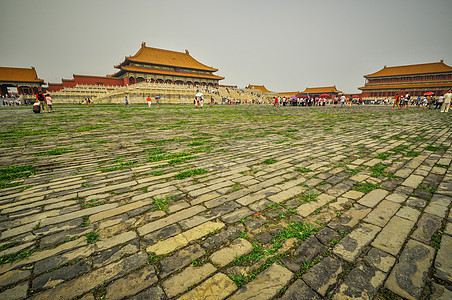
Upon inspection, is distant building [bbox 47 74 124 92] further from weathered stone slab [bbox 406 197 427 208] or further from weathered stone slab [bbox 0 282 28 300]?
weathered stone slab [bbox 406 197 427 208]

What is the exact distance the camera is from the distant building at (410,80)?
43094mm

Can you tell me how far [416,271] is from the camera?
1454 mm

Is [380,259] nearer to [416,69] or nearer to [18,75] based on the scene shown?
[18,75]

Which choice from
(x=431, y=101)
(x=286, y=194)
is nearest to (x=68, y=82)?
(x=286, y=194)

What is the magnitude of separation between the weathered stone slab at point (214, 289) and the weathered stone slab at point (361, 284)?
0.68m

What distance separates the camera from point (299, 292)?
1.32 m

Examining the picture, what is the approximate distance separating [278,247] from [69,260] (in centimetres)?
169

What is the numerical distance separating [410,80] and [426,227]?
62316 millimetres

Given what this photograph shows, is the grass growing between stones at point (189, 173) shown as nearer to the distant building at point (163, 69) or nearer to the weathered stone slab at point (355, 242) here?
the weathered stone slab at point (355, 242)

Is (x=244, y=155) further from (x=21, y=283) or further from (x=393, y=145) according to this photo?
(x=393, y=145)

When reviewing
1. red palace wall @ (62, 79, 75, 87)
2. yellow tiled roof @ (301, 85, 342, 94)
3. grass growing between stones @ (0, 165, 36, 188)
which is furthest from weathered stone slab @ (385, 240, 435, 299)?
yellow tiled roof @ (301, 85, 342, 94)

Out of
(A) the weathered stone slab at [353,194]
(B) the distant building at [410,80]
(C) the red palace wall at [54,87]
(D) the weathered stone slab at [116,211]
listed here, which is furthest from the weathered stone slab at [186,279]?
(B) the distant building at [410,80]

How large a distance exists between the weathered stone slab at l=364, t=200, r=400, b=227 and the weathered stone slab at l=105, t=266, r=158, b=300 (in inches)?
81.9

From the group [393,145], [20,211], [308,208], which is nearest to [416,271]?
[308,208]
